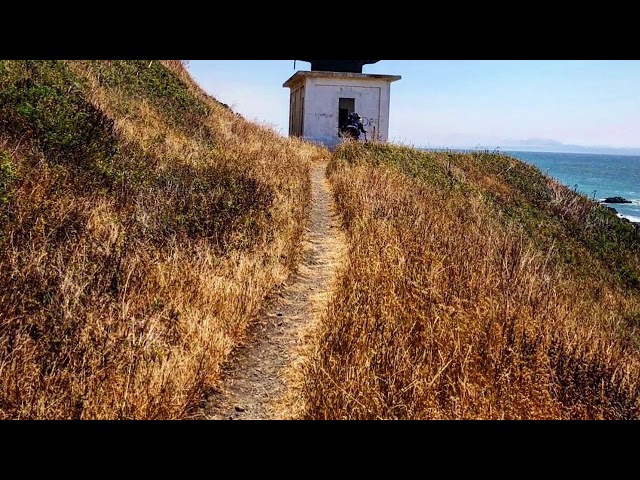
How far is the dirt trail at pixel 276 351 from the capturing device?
3631mm

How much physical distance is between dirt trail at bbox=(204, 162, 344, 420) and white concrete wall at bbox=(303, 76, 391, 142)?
62.4 feet

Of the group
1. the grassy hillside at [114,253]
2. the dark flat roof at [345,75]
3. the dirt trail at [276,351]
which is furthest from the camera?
the dark flat roof at [345,75]

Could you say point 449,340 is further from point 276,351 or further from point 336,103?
point 336,103

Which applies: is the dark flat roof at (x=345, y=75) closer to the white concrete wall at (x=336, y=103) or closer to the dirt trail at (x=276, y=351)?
the white concrete wall at (x=336, y=103)

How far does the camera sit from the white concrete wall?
2541 cm

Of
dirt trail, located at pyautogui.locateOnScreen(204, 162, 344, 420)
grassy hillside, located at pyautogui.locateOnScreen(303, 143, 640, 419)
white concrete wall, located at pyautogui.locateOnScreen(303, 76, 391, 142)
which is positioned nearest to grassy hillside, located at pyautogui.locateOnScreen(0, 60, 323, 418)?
dirt trail, located at pyautogui.locateOnScreen(204, 162, 344, 420)

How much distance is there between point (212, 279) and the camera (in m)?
5.01

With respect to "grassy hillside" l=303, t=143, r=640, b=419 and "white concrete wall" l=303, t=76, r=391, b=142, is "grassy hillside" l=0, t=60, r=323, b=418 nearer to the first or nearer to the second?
"grassy hillside" l=303, t=143, r=640, b=419

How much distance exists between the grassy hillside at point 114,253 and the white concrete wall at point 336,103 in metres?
16.0

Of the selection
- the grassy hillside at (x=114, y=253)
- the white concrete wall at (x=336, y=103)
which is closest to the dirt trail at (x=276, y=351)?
the grassy hillside at (x=114, y=253)
